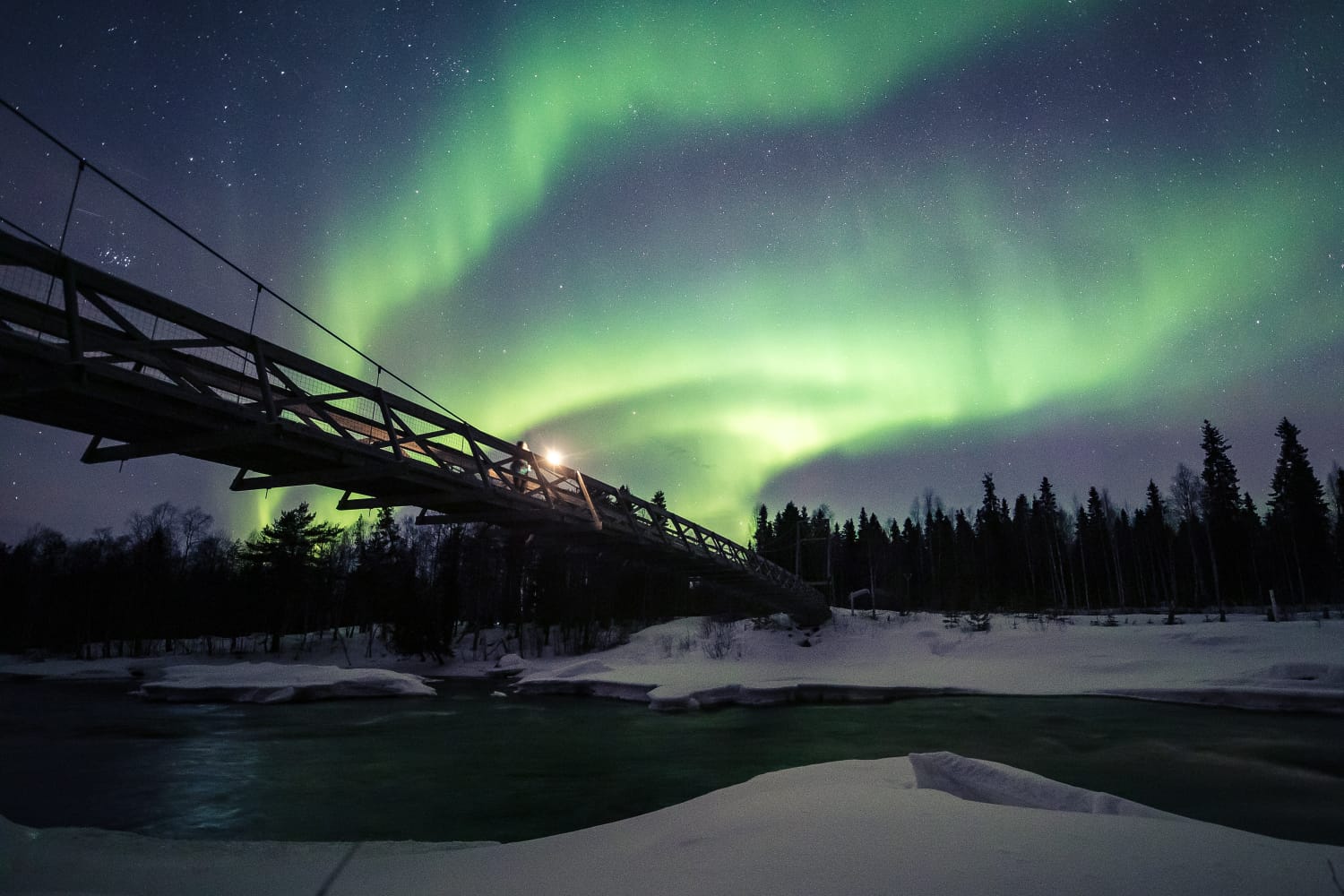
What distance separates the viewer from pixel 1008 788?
644 cm

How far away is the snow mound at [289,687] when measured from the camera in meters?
30.2

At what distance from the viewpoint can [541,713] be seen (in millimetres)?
24156

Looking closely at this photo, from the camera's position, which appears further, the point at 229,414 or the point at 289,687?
the point at 289,687

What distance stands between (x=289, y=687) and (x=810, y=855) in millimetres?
32202

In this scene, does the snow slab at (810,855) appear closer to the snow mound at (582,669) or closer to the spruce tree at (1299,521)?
the snow mound at (582,669)

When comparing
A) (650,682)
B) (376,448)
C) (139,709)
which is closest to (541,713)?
(650,682)

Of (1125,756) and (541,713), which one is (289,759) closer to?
(541,713)

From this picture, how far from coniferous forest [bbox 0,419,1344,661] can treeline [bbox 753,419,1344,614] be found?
0.83 feet

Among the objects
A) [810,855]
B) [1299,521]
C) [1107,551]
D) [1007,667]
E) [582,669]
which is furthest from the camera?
[1107,551]

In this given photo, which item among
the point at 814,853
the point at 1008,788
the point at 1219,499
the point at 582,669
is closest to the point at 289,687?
the point at 582,669

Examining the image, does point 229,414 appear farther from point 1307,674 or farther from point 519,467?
point 1307,674

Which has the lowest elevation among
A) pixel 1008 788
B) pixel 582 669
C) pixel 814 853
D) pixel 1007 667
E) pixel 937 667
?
pixel 582 669

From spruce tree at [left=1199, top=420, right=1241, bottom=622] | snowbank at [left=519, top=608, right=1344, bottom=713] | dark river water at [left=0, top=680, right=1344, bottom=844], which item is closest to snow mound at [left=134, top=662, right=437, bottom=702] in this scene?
dark river water at [left=0, top=680, right=1344, bottom=844]

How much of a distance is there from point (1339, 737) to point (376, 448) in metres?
21.3
